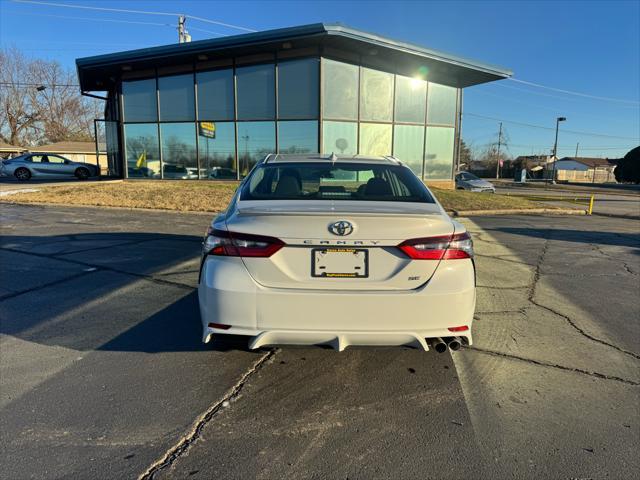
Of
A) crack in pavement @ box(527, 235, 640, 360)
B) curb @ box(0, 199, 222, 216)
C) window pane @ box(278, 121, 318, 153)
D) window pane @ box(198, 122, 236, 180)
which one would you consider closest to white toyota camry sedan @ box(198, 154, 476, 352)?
crack in pavement @ box(527, 235, 640, 360)

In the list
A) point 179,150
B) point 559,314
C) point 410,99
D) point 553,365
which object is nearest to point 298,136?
point 410,99

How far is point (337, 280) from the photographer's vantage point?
2.74 m

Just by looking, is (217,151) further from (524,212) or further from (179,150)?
(524,212)

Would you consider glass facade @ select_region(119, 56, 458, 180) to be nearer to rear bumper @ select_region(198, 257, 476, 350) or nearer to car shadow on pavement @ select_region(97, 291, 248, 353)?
car shadow on pavement @ select_region(97, 291, 248, 353)

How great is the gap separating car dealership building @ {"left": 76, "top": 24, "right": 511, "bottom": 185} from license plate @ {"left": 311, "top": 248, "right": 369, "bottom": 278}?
16.1m

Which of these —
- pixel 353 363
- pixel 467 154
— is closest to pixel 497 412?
pixel 353 363

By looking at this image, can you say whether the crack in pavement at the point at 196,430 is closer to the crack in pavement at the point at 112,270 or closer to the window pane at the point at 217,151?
the crack in pavement at the point at 112,270

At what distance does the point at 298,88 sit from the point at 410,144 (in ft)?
18.8

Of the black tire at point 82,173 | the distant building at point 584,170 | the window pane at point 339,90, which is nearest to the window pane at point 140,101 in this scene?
the black tire at point 82,173

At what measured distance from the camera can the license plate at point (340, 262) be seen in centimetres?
273

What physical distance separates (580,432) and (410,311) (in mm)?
1215

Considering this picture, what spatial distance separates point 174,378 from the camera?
313 centimetres

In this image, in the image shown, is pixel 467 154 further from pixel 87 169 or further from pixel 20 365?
pixel 20 365

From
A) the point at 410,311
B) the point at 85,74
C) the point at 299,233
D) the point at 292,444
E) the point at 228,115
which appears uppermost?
the point at 85,74
